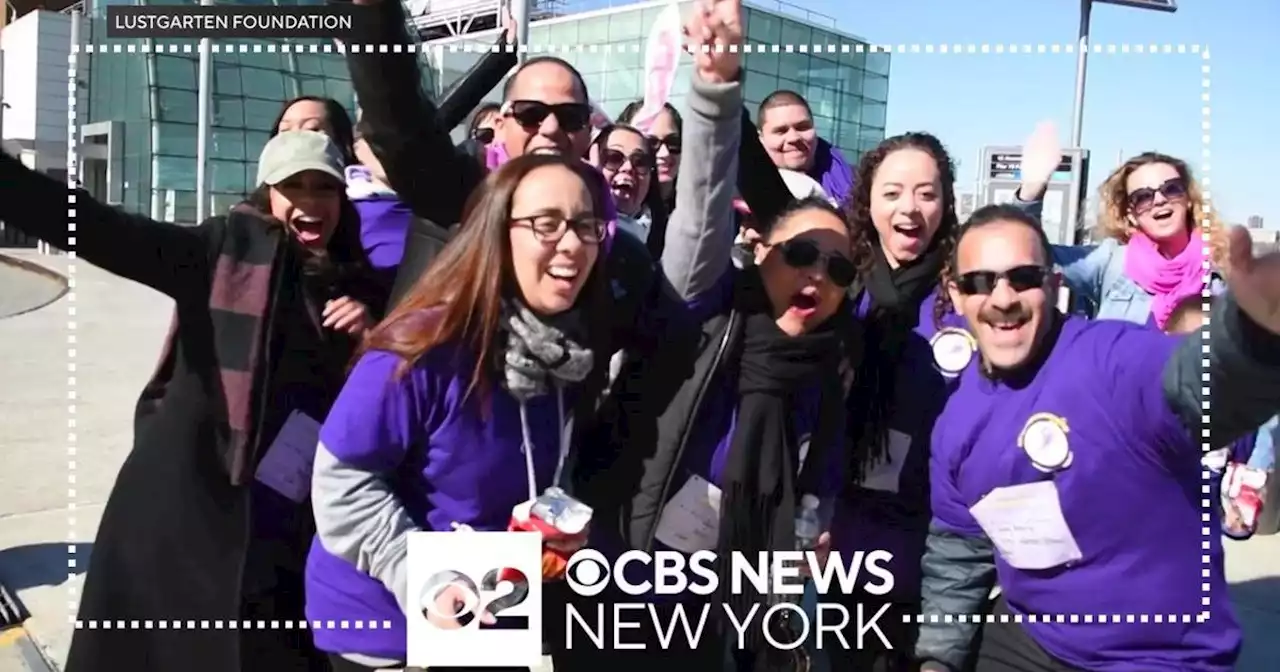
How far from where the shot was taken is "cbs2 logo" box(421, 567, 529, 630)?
166cm

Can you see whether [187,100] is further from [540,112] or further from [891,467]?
[891,467]

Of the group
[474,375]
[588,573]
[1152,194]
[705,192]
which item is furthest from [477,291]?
[1152,194]

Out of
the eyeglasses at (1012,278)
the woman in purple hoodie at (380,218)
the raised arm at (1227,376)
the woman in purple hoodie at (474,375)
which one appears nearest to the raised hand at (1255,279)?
the raised arm at (1227,376)

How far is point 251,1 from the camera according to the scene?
1.93 meters

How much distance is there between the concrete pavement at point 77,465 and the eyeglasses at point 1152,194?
1.88 metres

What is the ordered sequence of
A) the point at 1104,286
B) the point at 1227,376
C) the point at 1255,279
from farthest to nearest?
the point at 1104,286 → the point at 1227,376 → the point at 1255,279

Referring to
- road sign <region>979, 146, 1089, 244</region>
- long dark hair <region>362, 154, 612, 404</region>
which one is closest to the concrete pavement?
long dark hair <region>362, 154, 612, 404</region>

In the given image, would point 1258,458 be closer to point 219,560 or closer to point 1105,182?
point 1105,182

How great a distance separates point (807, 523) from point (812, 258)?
0.54 m

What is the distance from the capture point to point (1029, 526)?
68.4 inches

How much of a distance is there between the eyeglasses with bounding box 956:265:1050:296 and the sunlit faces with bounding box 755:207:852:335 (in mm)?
234

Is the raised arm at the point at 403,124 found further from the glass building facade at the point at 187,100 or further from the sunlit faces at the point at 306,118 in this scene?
the sunlit faces at the point at 306,118

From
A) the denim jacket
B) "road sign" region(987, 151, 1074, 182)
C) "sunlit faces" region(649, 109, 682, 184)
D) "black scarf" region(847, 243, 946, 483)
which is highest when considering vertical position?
"sunlit faces" region(649, 109, 682, 184)

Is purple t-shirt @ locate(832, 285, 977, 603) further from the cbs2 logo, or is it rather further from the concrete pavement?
the concrete pavement
